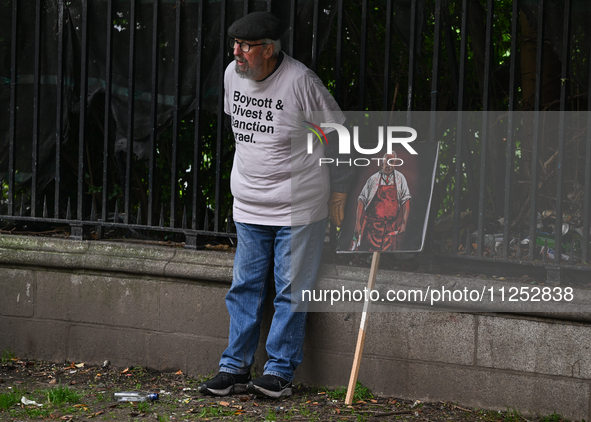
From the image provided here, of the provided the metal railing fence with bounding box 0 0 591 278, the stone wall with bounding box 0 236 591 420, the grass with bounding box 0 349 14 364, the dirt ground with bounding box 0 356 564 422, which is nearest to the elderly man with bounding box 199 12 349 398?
the dirt ground with bounding box 0 356 564 422

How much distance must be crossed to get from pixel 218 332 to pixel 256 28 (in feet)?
6.90

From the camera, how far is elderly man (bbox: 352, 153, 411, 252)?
14.3ft

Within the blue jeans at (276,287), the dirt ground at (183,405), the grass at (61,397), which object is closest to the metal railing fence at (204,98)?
the blue jeans at (276,287)

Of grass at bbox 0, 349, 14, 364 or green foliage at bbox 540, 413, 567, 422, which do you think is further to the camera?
grass at bbox 0, 349, 14, 364

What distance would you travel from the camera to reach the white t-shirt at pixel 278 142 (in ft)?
14.5

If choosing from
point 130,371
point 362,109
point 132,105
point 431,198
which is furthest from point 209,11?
point 130,371

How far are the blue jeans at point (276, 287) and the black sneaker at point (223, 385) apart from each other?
46mm

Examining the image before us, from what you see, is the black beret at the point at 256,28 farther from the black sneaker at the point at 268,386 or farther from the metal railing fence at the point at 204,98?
the black sneaker at the point at 268,386

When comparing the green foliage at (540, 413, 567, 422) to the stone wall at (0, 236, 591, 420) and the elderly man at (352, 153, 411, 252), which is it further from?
the elderly man at (352, 153, 411, 252)

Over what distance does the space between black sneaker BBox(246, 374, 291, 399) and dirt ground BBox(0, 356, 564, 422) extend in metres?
0.07

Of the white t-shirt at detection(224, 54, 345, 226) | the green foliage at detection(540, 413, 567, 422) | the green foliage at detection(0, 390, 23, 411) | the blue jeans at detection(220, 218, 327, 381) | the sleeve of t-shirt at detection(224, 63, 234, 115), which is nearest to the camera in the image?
the green foliage at detection(540, 413, 567, 422)

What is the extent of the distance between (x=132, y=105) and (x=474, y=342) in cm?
292

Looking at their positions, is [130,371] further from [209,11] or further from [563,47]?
[563,47]

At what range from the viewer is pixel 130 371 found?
202 inches
